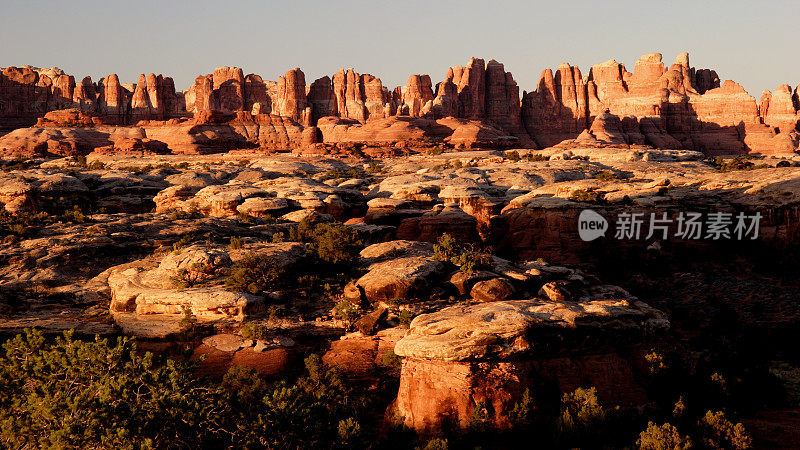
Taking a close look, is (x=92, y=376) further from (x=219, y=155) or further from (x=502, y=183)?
(x=219, y=155)

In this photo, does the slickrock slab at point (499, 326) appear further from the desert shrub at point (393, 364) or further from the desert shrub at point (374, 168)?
the desert shrub at point (374, 168)

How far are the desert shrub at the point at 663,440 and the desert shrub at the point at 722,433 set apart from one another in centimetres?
108

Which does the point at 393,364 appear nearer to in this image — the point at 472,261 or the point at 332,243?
the point at 472,261

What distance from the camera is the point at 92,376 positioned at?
1200 cm

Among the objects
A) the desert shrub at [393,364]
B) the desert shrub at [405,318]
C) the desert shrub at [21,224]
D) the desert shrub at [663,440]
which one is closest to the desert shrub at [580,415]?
the desert shrub at [663,440]

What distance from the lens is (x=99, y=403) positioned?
10797 millimetres

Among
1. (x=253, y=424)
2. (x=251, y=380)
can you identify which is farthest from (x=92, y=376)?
(x=251, y=380)

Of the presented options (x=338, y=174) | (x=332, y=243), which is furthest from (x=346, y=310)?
(x=338, y=174)

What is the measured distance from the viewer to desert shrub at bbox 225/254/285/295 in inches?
811

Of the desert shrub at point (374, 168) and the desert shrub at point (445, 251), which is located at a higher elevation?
the desert shrub at point (374, 168)

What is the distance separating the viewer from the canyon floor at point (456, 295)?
15.4 meters

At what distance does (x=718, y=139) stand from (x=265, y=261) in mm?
124376

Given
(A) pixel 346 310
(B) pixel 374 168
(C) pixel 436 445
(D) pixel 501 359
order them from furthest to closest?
(B) pixel 374 168
(A) pixel 346 310
(D) pixel 501 359
(C) pixel 436 445

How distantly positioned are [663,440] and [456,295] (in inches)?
353
